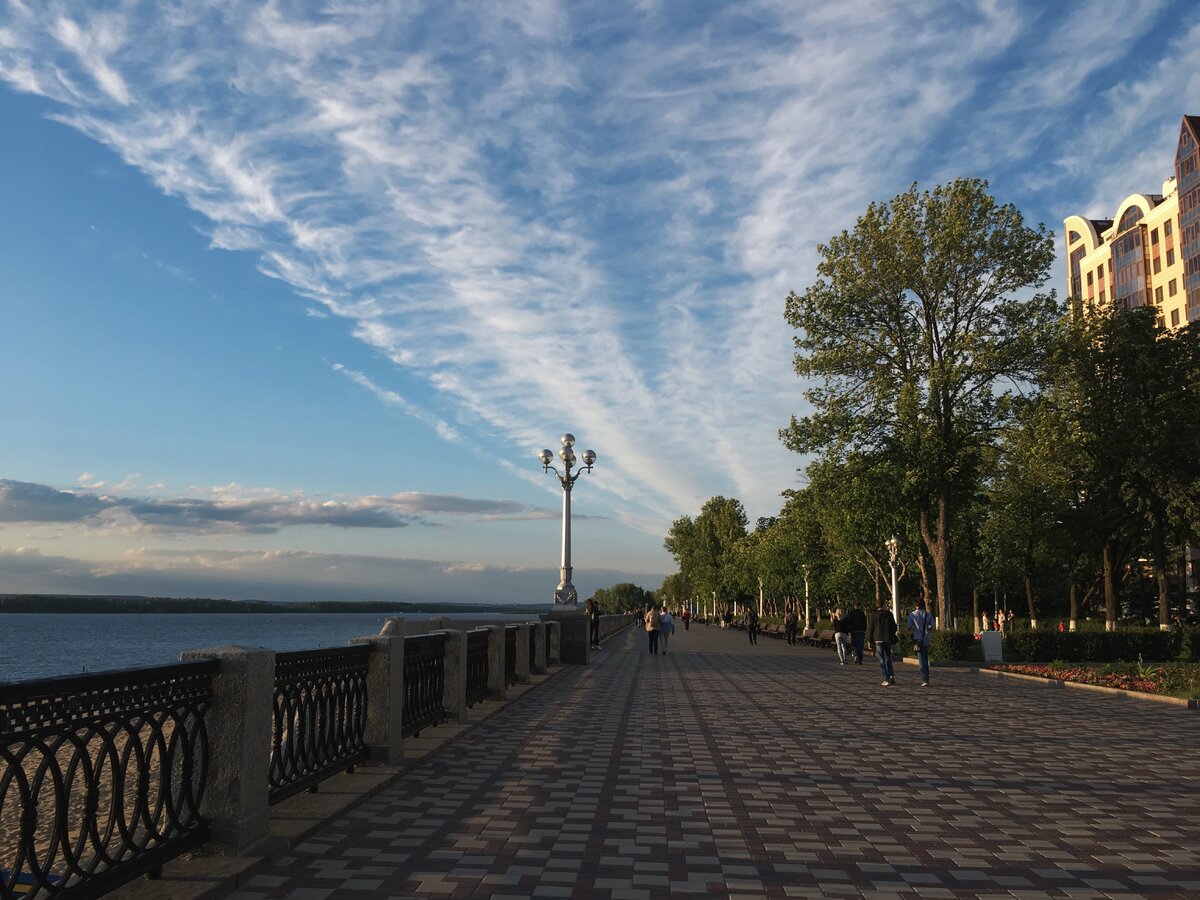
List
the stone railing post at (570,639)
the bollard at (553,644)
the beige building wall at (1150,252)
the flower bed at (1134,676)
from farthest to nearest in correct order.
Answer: the beige building wall at (1150,252) → the stone railing post at (570,639) → the bollard at (553,644) → the flower bed at (1134,676)

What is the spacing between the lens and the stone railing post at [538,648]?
22.4 metres

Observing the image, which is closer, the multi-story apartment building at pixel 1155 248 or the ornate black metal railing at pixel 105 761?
the ornate black metal railing at pixel 105 761

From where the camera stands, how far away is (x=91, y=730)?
4656 mm

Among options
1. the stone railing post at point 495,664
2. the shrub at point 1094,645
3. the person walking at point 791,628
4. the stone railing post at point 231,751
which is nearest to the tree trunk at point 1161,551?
the shrub at point 1094,645

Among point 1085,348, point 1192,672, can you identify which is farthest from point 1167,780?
point 1085,348

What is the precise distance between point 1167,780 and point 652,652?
25720mm

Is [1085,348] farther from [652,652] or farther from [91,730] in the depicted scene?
[91,730]

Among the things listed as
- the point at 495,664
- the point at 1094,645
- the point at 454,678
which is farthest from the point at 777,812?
the point at 1094,645

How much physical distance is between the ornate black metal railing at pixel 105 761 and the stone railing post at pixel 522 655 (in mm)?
13311

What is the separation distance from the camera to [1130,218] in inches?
3482

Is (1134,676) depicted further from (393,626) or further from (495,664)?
(393,626)

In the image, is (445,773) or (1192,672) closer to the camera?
(445,773)

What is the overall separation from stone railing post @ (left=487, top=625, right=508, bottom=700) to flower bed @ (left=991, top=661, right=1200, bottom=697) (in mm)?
11414

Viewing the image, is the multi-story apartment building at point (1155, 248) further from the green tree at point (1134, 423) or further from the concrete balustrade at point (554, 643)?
the concrete balustrade at point (554, 643)
